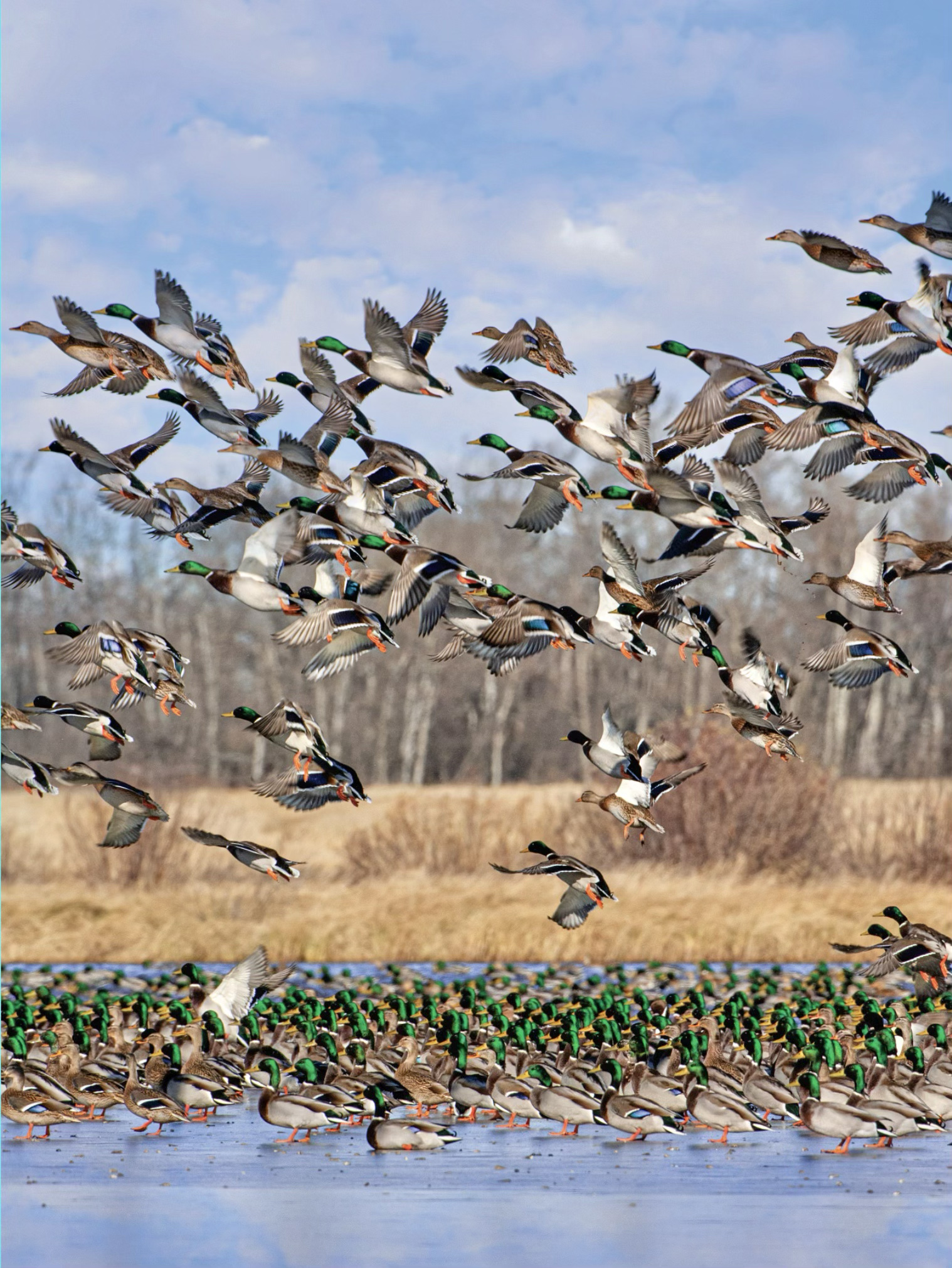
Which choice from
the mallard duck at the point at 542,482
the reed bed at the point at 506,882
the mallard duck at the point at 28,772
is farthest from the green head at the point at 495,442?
the reed bed at the point at 506,882

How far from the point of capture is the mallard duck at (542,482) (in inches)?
458

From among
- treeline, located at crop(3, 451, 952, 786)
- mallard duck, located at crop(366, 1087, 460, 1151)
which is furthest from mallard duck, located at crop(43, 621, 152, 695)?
treeline, located at crop(3, 451, 952, 786)

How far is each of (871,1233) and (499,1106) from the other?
438cm

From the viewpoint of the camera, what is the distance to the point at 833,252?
444 inches

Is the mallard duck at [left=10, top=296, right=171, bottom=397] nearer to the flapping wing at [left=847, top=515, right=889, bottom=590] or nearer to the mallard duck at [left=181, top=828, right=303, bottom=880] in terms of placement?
the mallard duck at [left=181, top=828, right=303, bottom=880]

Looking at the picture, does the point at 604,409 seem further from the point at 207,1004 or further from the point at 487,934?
the point at 487,934

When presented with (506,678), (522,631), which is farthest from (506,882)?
(506,678)

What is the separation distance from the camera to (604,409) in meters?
11.2

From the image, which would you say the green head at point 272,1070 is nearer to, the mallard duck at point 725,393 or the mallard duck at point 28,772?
the mallard duck at point 28,772

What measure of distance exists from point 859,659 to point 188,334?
5.50 metres

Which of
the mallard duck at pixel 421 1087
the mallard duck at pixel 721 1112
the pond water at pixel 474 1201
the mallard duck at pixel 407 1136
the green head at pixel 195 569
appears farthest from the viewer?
the mallard duck at pixel 421 1087

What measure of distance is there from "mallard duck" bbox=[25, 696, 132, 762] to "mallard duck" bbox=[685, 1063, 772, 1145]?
6064 mm

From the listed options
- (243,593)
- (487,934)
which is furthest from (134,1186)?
(487,934)

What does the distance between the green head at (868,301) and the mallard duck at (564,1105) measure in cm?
718
